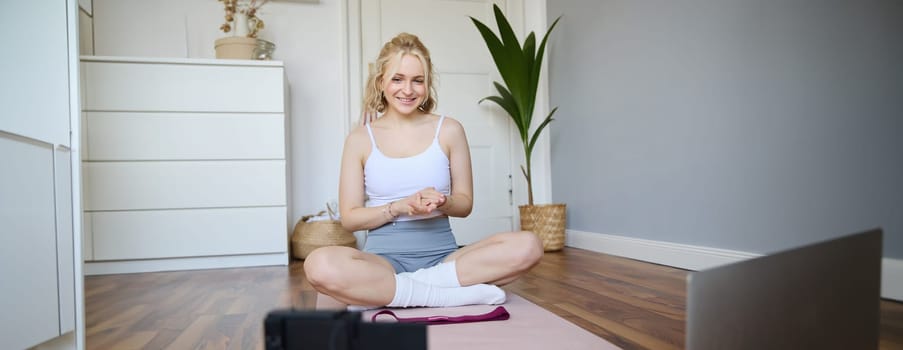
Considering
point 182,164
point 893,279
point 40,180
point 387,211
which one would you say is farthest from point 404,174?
point 182,164

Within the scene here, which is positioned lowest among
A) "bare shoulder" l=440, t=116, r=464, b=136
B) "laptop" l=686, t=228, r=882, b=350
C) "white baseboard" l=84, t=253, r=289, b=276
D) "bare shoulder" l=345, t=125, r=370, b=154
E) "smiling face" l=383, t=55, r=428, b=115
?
"white baseboard" l=84, t=253, r=289, b=276

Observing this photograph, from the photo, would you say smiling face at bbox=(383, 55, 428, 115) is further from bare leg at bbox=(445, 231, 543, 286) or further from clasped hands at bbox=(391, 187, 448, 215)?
bare leg at bbox=(445, 231, 543, 286)

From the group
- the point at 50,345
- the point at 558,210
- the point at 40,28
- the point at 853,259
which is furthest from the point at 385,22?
the point at 853,259

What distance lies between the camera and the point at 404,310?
1513 millimetres

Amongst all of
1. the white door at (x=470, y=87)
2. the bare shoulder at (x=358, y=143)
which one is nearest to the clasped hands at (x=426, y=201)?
the bare shoulder at (x=358, y=143)

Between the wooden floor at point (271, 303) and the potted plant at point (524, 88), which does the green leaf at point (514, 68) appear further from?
the wooden floor at point (271, 303)

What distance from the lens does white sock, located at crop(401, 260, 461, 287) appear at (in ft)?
5.23

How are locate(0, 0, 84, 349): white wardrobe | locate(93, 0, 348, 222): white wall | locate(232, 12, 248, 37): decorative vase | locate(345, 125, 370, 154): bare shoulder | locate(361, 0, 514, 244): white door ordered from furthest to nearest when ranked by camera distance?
locate(361, 0, 514, 244): white door
locate(93, 0, 348, 222): white wall
locate(232, 12, 248, 37): decorative vase
locate(345, 125, 370, 154): bare shoulder
locate(0, 0, 84, 349): white wardrobe

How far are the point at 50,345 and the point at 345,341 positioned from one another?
46.1 inches

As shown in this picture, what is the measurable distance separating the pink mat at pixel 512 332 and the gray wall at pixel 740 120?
106 cm

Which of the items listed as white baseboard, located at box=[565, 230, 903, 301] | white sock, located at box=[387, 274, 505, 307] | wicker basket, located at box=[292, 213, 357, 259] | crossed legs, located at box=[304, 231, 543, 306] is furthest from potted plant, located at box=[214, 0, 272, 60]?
white baseboard, located at box=[565, 230, 903, 301]

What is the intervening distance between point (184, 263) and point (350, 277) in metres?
1.99

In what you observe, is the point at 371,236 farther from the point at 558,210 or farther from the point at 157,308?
the point at 558,210

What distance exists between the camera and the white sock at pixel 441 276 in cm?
159
